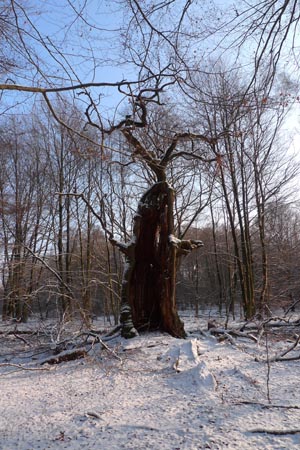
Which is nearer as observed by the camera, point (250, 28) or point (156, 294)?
point (250, 28)

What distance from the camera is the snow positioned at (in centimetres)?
307

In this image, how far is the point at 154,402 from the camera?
4008mm

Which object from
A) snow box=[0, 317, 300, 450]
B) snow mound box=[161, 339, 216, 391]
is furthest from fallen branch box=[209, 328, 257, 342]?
snow mound box=[161, 339, 216, 391]

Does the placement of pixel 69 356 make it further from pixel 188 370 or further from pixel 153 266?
pixel 153 266

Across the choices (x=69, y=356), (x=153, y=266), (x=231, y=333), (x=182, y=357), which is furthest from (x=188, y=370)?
(x=153, y=266)

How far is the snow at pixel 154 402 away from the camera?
307cm

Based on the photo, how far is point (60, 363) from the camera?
6535mm

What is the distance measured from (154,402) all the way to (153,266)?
183 inches

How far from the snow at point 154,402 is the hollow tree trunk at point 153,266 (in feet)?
4.50

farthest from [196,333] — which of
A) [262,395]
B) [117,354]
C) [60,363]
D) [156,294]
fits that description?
[262,395]

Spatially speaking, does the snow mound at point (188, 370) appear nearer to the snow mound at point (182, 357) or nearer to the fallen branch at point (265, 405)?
the snow mound at point (182, 357)

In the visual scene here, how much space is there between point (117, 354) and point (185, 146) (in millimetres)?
6244

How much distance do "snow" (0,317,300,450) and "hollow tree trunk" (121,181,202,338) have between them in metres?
1.37

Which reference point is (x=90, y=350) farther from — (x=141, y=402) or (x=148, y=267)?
(x=141, y=402)
